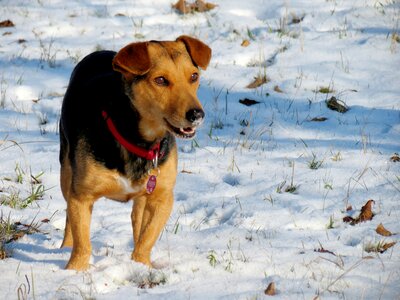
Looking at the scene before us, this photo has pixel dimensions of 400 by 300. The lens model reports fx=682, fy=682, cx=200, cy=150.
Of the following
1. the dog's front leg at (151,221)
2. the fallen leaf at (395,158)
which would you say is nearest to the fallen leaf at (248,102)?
the fallen leaf at (395,158)

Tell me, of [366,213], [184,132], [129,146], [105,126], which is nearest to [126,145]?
[129,146]

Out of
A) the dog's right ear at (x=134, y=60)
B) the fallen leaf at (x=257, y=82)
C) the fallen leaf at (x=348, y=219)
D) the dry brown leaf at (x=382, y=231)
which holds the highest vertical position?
the dog's right ear at (x=134, y=60)

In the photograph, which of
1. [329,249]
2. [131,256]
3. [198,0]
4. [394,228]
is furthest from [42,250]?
[198,0]

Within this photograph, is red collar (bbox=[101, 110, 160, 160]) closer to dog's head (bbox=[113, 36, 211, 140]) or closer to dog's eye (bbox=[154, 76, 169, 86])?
dog's head (bbox=[113, 36, 211, 140])

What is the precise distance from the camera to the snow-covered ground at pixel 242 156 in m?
4.22

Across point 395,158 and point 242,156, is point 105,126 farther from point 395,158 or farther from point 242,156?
point 395,158

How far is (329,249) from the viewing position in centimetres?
470

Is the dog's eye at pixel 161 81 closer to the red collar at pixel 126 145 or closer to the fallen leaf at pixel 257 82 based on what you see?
the red collar at pixel 126 145

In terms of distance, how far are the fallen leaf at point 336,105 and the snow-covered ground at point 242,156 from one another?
69 millimetres

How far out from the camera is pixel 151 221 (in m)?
4.60

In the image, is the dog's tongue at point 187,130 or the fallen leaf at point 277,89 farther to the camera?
the fallen leaf at point 277,89

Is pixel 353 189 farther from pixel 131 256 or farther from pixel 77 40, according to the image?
pixel 77 40

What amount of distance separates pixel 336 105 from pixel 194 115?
3678 millimetres

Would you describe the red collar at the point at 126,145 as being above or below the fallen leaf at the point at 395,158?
above
